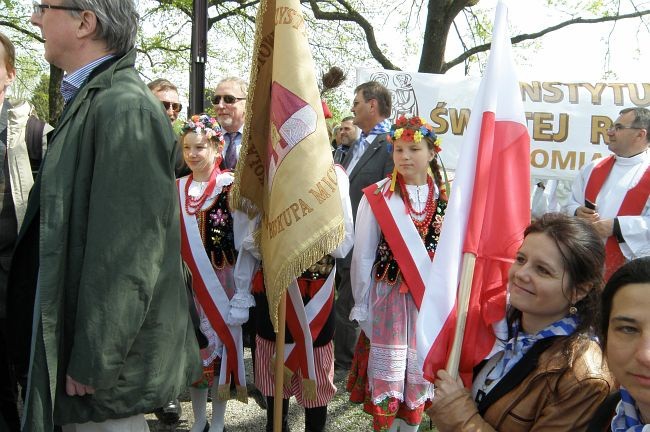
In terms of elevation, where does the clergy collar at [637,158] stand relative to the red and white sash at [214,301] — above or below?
above

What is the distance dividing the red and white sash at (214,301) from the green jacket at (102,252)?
1.56 m

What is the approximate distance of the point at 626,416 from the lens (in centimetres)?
148

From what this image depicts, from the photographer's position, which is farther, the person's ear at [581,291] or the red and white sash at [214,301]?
the red and white sash at [214,301]

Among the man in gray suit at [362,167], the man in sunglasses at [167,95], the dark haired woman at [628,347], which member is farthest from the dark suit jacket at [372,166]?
the dark haired woman at [628,347]

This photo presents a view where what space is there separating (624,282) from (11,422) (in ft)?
8.47

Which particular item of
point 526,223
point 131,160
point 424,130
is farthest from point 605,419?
point 424,130

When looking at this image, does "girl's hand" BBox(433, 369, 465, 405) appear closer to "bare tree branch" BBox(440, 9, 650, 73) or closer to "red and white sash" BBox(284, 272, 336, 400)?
"red and white sash" BBox(284, 272, 336, 400)

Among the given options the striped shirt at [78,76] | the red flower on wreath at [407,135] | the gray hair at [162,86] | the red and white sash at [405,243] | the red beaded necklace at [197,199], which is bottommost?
the red and white sash at [405,243]

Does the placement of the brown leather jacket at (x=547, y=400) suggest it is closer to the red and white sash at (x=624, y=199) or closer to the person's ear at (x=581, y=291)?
the person's ear at (x=581, y=291)

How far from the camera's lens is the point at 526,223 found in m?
2.10

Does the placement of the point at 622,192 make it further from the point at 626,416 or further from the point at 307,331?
the point at 626,416

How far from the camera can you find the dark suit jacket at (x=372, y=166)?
4.95 metres

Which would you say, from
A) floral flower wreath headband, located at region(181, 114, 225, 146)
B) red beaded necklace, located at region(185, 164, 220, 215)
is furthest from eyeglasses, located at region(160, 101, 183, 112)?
red beaded necklace, located at region(185, 164, 220, 215)

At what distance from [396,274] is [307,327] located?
0.58m
